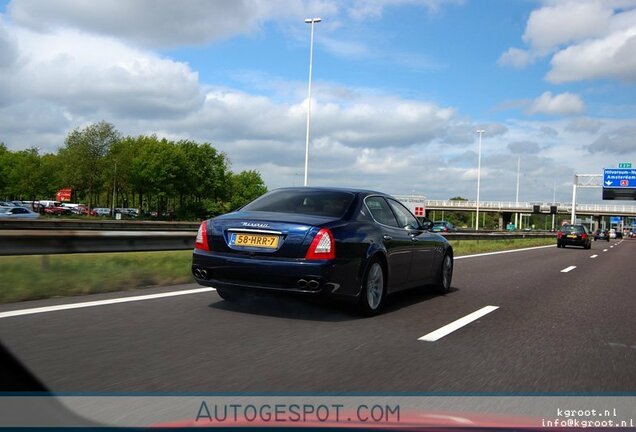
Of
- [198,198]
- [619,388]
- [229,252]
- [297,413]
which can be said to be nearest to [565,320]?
[619,388]

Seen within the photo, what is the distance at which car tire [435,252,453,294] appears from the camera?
899cm

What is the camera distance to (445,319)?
6711 millimetres

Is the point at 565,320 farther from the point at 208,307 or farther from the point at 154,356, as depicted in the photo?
the point at 154,356

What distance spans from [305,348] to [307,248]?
124cm

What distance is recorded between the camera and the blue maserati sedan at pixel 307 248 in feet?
19.3

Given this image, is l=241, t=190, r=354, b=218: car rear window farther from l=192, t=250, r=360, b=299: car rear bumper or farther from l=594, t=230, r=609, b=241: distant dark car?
l=594, t=230, r=609, b=241: distant dark car

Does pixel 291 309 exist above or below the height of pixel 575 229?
below

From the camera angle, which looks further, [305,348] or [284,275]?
[284,275]

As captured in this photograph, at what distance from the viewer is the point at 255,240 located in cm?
605

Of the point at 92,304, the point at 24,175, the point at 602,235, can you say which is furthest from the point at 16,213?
the point at 602,235

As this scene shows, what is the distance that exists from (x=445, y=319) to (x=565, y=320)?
1.57m

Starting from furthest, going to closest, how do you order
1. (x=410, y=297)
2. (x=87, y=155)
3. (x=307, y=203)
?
1. (x=87, y=155)
2. (x=410, y=297)
3. (x=307, y=203)

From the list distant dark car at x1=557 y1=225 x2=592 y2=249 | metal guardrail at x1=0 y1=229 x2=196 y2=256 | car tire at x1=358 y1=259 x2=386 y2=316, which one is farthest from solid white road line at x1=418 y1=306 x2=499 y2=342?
distant dark car at x1=557 y1=225 x2=592 y2=249

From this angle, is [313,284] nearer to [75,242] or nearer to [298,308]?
[298,308]
